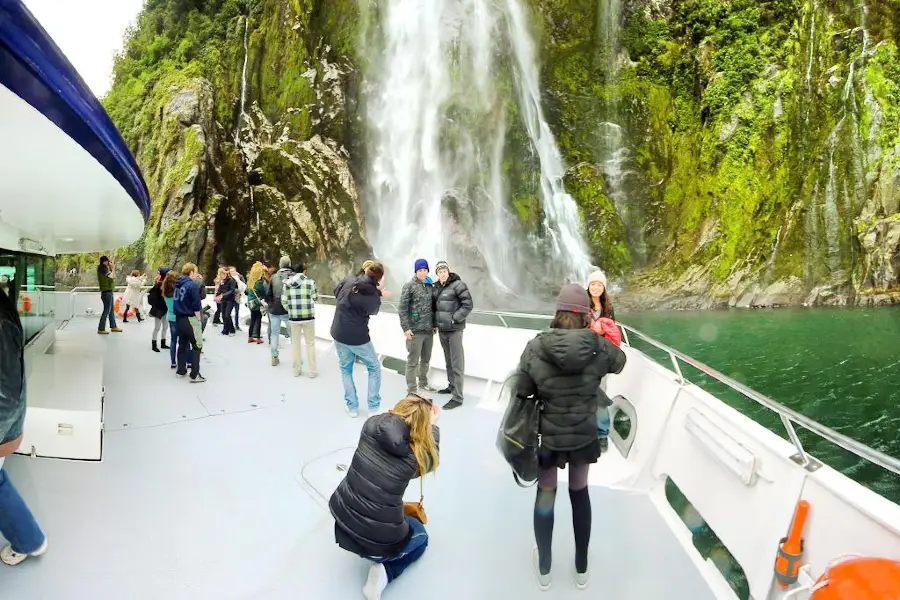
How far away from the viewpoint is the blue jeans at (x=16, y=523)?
2.49m

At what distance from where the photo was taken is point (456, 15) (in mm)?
24656

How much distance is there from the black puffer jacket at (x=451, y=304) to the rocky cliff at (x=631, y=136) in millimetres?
19444

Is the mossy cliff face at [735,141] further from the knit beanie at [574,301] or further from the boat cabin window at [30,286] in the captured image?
the knit beanie at [574,301]

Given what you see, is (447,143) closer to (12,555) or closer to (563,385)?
(563,385)

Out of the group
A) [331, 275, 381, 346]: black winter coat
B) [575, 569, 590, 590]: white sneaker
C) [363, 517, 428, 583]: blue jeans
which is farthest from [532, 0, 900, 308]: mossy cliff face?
[363, 517, 428, 583]: blue jeans

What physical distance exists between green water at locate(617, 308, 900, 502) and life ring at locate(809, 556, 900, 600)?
691 centimetres

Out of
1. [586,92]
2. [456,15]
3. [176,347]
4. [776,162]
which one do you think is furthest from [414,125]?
[176,347]

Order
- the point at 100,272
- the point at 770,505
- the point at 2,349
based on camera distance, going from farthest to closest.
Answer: the point at 100,272 → the point at 770,505 → the point at 2,349

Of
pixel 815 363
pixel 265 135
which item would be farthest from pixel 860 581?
pixel 265 135

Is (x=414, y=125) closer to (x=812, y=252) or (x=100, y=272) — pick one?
(x=100, y=272)

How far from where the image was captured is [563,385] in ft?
8.06

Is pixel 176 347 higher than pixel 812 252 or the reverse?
the reverse

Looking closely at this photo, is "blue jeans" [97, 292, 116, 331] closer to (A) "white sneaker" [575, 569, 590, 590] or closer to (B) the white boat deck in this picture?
(B) the white boat deck

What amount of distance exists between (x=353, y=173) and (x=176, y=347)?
18.5 m
